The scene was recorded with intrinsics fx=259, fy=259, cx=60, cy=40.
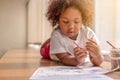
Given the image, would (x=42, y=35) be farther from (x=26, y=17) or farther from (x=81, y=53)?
(x=81, y=53)

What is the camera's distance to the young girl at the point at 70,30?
36.0 inches

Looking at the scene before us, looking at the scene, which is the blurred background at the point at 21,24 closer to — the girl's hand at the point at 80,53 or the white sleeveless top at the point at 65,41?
the white sleeveless top at the point at 65,41

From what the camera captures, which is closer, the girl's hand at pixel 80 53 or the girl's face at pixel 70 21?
the girl's hand at pixel 80 53

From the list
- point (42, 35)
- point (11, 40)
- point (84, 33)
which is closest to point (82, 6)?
point (84, 33)

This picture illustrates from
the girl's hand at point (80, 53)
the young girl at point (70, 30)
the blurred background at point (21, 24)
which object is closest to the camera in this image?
the girl's hand at point (80, 53)

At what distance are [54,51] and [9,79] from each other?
1.22ft

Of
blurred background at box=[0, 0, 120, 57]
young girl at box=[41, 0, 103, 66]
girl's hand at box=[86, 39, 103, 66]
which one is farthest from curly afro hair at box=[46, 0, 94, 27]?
blurred background at box=[0, 0, 120, 57]

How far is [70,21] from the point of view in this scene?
Result: 3.02 feet

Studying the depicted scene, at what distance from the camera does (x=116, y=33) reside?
4.51ft

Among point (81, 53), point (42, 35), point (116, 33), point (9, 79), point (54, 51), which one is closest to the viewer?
point (9, 79)

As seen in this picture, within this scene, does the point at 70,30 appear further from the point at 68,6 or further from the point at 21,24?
the point at 21,24

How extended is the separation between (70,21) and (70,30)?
1.5 inches

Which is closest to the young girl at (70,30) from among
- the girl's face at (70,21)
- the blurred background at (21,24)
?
the girl's face at (70,21)

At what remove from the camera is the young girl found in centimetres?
91
